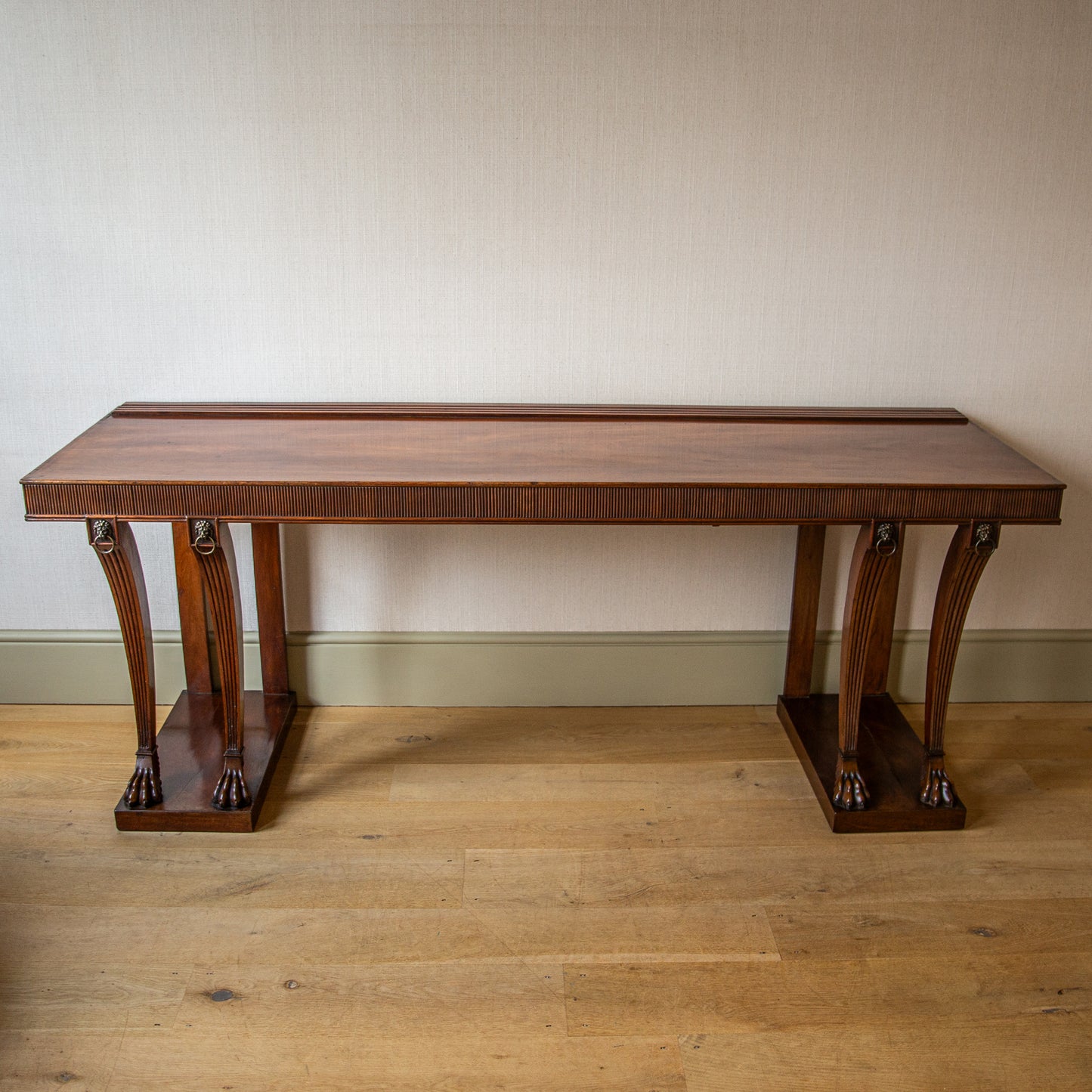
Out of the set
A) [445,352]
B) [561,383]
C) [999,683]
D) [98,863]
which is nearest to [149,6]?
[445,352]

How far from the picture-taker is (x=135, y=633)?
191 cm

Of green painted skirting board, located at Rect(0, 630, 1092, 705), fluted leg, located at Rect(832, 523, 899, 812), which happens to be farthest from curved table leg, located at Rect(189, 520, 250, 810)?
fluted leg, located at Rect(832, 523, 899, 812)

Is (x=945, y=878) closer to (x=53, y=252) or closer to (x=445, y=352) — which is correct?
(x=445, y=352)

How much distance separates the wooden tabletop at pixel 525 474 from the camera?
1.71 meters

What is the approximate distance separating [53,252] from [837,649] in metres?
2.01

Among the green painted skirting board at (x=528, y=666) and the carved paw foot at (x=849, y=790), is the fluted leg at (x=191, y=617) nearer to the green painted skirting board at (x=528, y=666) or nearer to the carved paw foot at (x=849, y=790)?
the green painted skirting board at (x=528, y=666)

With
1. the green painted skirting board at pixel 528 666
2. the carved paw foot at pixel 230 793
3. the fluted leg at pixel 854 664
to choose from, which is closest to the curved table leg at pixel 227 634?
the carved paw foot at pixel 230 793

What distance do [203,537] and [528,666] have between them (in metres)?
0.94

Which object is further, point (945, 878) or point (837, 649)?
point (837, 649)

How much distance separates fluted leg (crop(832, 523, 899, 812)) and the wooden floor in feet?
0.32

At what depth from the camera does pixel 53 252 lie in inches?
83.2

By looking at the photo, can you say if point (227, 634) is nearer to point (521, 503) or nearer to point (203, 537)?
point (203, 537)

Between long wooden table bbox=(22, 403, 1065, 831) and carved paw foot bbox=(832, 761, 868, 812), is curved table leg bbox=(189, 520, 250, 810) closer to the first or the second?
long wooden table bbox=(22, 403, 1065, 831)

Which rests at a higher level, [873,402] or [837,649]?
[873,402]
